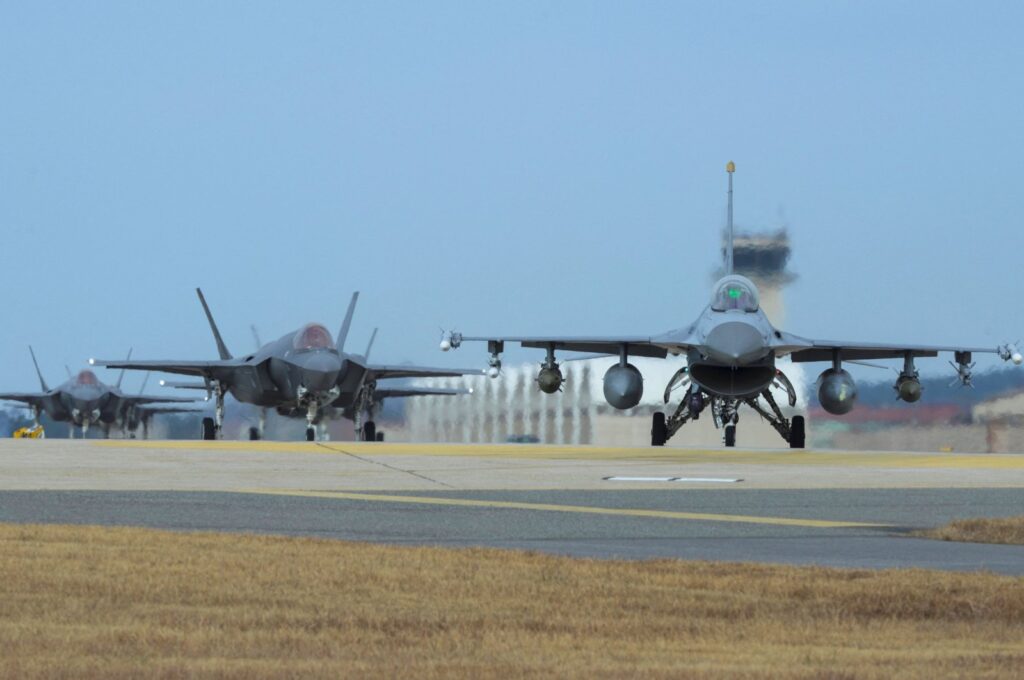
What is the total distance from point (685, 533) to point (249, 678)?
26.7 ft

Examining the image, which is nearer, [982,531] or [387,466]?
[982,531]

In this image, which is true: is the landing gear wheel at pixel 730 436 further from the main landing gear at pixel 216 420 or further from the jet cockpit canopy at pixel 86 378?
the jet cockpit canopy at pixel 86 378

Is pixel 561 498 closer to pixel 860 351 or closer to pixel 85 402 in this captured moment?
pixel 860 351

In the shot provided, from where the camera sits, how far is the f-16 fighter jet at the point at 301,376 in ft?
152

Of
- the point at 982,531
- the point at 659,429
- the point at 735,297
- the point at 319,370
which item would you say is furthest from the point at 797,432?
the point at 982,531

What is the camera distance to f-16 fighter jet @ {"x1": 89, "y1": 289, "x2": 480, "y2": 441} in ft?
152

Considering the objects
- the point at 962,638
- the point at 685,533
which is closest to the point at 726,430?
the point at 685,533

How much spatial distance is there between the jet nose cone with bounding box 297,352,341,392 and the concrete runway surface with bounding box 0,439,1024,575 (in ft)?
48.2

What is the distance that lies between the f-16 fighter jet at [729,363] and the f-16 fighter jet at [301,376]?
5.33 metres

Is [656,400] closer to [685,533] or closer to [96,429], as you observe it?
[685,533]

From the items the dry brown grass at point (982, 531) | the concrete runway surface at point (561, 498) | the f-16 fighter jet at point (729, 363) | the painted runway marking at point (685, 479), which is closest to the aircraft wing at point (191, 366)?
the f-16 fighter jet at point (729, 363)

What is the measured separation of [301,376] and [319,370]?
94 centimetres

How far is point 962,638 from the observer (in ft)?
29.1

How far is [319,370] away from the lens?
45781 mm
